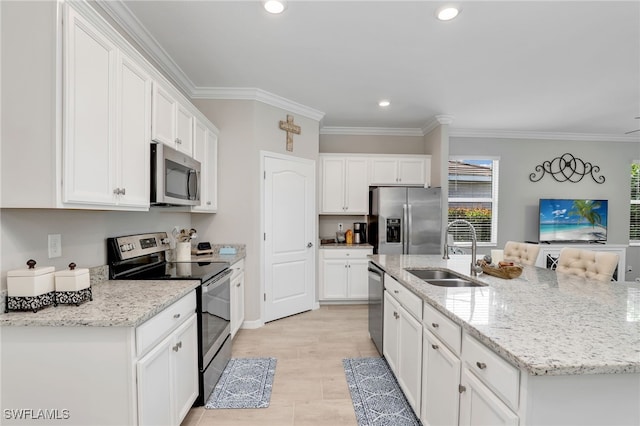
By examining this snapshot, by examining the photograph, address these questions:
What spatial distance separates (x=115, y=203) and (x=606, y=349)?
7.25ft

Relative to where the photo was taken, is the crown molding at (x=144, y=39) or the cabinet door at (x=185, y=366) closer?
the cabinet door at (x=185, y=366)

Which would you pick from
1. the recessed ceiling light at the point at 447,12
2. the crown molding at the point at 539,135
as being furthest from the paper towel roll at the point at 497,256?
the crown molding at the point at 539,135

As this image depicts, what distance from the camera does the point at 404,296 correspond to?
213 cm

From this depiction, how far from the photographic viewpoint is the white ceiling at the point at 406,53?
2117 mm

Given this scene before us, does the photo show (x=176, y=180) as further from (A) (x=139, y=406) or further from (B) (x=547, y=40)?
(B) (x=547, y=40)

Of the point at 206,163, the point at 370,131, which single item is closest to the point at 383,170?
the point at 370,131

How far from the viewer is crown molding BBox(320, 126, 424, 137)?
5023 millimetres

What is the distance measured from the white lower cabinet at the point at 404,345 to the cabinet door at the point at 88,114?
1.90 m

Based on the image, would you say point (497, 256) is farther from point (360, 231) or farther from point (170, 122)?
point (170, 122)

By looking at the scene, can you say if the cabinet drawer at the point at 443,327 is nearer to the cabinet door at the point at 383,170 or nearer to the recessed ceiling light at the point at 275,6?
the recessed ceiling light at the point at 275,6

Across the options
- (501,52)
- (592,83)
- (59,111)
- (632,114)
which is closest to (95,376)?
(59,111)

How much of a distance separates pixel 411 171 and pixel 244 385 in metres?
3.71

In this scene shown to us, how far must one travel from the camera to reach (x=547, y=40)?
245cm

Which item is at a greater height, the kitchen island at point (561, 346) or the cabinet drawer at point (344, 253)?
the kitchen island at point (561, 346)
